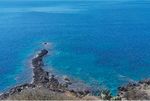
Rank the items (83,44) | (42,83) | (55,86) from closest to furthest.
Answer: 1. (55,86)
2. (42,83)
3. (83,44)

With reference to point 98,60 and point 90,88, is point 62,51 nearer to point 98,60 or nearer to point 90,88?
point 98,60

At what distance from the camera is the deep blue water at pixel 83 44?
77.2 meters

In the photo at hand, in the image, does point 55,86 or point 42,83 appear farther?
point 42,83

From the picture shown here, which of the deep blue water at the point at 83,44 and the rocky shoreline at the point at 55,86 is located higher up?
the deep blue water at the point at 83,44

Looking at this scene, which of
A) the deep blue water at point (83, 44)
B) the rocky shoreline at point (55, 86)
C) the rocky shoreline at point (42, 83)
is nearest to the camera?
the rocky shoreline at point (55, 86)

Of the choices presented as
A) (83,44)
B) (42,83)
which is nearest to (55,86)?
(42,83)

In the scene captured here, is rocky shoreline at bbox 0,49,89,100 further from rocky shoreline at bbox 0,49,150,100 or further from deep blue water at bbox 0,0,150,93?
deep blue water at bbox 0,0,150,93

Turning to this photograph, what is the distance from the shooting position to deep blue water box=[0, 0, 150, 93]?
7725cm

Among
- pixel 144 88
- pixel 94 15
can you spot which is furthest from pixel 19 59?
pixel 94 15

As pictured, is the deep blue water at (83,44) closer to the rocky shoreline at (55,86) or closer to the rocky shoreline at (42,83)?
the rocky shoreline at (42,83)

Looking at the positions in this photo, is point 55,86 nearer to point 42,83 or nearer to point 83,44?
point 42,83

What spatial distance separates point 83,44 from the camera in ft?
354

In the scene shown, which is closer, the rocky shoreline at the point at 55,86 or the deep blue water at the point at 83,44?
the rocky shoreline at the point at 55,86

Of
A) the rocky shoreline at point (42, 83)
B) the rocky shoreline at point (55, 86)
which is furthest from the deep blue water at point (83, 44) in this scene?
the rocky shoreline at point (55, 86)
